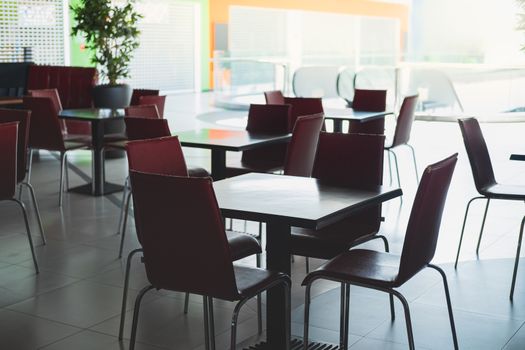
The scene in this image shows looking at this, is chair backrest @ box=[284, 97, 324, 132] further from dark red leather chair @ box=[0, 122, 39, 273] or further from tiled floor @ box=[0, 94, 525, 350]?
dark red leather chair @ box=[0, 122, 39, 273]

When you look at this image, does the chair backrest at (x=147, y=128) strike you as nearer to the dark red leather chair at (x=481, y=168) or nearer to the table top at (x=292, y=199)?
the table top at (x=292, y=199)

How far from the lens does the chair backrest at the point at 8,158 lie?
4344mm

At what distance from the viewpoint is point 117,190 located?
23.7 ft

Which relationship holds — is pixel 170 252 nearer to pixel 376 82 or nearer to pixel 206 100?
pixel 376 82

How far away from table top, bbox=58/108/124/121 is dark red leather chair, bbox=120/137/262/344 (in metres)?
2.83

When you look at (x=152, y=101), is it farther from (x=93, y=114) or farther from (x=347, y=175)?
(x=347, y=175)

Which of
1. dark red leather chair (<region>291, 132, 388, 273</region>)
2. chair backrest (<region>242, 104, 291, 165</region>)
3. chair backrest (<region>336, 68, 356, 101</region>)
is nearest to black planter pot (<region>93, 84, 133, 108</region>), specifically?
chair backrest (<region>242, 104, 291, 165</region>)

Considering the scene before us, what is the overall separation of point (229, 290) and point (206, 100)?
14.6 meters

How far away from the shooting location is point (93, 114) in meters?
6.84

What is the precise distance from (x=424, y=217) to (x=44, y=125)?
4463mm

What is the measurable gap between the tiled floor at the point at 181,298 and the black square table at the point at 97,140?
1.54 ft

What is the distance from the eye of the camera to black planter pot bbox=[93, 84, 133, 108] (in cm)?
756

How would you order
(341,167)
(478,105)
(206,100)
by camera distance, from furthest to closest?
(206,100) < (478,105) < (341,167)

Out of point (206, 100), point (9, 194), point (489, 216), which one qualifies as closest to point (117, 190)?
point (9, 194)
